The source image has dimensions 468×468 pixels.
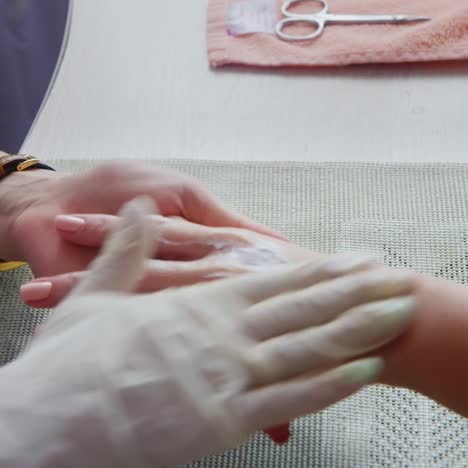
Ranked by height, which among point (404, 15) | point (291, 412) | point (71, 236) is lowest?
point (291, 412)

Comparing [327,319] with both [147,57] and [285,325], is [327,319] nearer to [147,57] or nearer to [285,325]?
[285,325]

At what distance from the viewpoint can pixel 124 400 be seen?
0.46 meters

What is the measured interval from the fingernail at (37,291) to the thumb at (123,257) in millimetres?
170

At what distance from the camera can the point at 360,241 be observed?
2.70 feet

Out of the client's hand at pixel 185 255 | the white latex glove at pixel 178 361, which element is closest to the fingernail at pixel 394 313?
the white latex glove at pixel 178 361

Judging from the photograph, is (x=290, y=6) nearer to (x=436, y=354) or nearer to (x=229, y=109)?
(x=229, y=109)

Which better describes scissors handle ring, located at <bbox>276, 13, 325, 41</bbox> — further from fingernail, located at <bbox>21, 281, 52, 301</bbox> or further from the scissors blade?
fingernail, located at <bbox>21, 281, 52, 301</bbox>

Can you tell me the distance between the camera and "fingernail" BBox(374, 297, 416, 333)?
53cm

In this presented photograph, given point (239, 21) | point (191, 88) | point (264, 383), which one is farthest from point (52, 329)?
point (239, 21)

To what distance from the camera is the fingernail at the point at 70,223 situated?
29.2 inches

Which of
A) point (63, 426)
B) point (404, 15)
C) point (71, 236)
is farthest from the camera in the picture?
point (404, 15)

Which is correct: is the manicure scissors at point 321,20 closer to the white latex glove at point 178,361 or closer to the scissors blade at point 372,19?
the scissors blade at point 372,19

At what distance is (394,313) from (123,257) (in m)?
0.26

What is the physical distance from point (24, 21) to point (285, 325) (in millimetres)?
839
